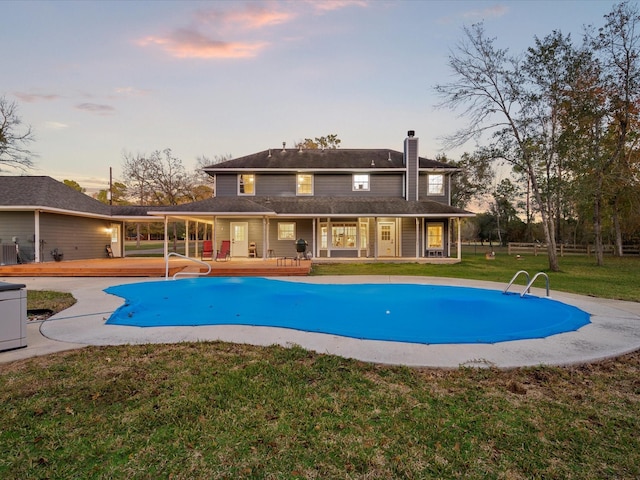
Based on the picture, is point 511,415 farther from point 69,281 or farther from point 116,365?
point 69,281

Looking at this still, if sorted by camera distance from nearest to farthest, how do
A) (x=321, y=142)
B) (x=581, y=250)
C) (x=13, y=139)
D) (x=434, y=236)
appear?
(x=434, y=236), (x=13, y=139), (x=581, y=250), (x=321, y=142)

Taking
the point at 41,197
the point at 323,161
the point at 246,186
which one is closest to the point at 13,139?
the point at 41,197

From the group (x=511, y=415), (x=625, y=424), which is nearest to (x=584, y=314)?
(x=625, y=424)

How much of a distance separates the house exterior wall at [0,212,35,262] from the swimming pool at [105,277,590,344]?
9.26 metres

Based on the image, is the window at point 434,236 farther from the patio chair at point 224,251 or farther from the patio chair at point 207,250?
the patio chair at point 207,250

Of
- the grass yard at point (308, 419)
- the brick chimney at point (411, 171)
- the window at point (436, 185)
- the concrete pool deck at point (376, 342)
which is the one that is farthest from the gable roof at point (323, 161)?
the grass yard at point (308, 419)

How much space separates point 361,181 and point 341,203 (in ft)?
7.74

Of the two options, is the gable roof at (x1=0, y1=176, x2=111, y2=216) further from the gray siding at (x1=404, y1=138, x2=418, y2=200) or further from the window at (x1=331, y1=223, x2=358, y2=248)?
the gray siding at (x1=404, y1=138, x2=418, y2=200)

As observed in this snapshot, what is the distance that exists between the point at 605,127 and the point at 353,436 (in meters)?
24.1

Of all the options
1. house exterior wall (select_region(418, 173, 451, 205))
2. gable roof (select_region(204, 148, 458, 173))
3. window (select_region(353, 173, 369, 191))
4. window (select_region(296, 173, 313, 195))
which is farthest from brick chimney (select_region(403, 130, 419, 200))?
window (select_region(296, 173, 313, 195))

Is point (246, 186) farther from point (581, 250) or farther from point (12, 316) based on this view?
point (581, 250)

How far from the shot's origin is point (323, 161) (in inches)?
848

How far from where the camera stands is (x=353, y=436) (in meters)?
2.58

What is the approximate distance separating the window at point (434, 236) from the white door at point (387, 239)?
2194 mm
